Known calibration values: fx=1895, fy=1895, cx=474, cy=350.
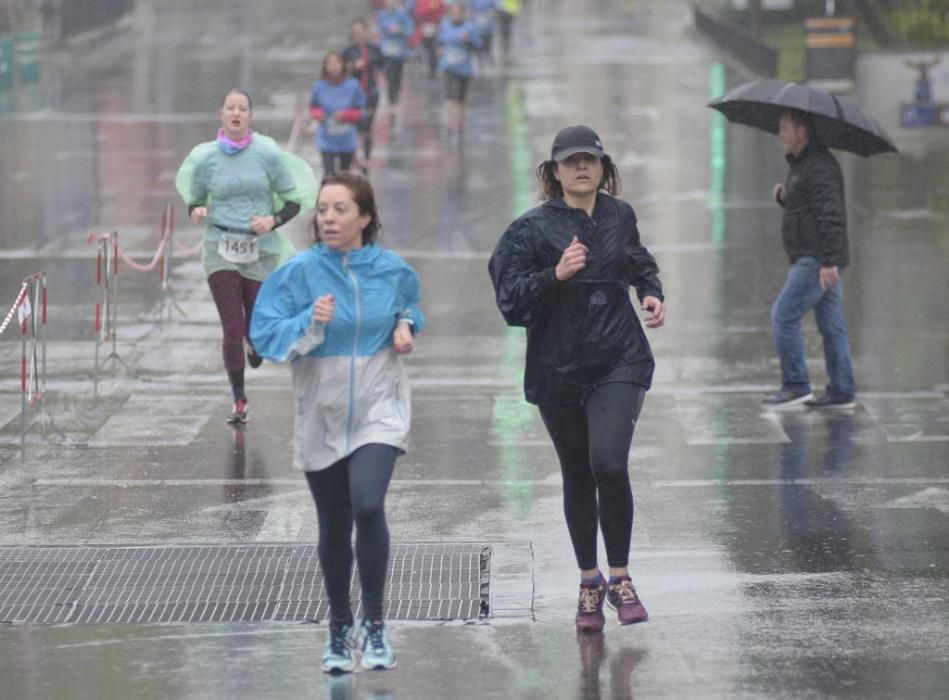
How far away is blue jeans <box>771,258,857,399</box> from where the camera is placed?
Result: 11.5 m

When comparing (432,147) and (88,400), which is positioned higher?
(432,147)

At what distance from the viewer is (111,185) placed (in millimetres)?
21906

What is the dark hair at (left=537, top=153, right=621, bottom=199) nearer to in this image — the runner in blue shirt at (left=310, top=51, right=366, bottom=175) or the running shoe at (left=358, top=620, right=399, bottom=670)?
the running shoe at (left=358, top=620, right=399, bottom=670)

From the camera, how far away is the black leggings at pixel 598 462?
697 centimetres

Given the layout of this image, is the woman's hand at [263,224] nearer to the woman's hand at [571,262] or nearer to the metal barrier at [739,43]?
the woman's hand at [571,262]

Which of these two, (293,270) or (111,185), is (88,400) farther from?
(111,185)

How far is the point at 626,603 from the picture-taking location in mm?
7125

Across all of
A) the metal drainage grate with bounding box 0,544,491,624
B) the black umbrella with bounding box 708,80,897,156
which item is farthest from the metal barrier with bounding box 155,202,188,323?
the metal drainage grate with bounding box 0,544,491,624

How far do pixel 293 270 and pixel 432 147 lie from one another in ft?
61.7

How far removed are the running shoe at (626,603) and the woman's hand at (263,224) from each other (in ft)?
13.9

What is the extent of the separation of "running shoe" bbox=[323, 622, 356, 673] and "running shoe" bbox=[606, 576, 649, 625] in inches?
41.9

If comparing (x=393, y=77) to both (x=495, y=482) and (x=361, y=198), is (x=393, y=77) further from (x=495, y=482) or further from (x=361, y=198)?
(x=361, y=198)

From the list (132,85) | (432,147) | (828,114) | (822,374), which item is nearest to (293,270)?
(828,114)

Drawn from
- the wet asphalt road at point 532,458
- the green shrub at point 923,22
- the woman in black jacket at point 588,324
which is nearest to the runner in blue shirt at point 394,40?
the wet asphalt road at point 532,458
